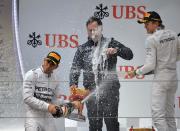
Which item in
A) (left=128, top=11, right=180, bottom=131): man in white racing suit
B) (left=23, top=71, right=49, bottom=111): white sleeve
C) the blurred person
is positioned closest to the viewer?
(left=23, top=71, right=49, bottom=111): white sleeve

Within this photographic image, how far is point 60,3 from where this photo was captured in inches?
238

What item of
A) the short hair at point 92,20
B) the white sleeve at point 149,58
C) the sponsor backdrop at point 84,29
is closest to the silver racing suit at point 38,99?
the sponsor backdrop at point 84,29

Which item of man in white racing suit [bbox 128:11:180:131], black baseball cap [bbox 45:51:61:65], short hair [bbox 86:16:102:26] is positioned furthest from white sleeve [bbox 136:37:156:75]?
black baseball cap [bbox 45:51:61:65]

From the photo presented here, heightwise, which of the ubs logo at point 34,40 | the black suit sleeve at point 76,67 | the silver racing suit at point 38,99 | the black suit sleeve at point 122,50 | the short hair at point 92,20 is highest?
the short hair at point 92,20

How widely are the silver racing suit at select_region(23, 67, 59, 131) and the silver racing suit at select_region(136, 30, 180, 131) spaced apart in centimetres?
87

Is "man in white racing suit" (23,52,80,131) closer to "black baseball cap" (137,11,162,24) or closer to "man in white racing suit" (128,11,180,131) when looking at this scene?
"man in white racing suit" (128,11,180,131)

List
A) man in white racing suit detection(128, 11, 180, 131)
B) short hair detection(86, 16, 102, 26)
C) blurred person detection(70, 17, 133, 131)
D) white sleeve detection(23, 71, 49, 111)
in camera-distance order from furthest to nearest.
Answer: short hair detection(86, 16, 102, 26) → blurred person detection(70, 17, 133, 131) → man in white racing suit detection(128, 11, 180, 131) → white sleeve detection(23, 71, 49, 111)

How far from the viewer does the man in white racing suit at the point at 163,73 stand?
5758mm

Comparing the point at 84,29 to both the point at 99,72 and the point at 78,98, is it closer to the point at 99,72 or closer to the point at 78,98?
the point at 99,72

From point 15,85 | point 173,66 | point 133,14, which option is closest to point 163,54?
point 173,66

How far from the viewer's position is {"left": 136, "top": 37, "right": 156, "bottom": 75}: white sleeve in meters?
5.77

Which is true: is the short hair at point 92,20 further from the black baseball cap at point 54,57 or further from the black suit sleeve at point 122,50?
the black baseball cap at point 54,57

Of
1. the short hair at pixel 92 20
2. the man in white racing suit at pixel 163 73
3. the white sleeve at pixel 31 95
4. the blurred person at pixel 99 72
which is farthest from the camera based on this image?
the short hair at pixel 92 20

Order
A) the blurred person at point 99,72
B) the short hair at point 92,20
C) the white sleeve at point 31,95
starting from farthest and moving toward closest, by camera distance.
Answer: the short hair at point 92,20 → the blurred person at point 99,72 → the white sleeve at point 31,95
